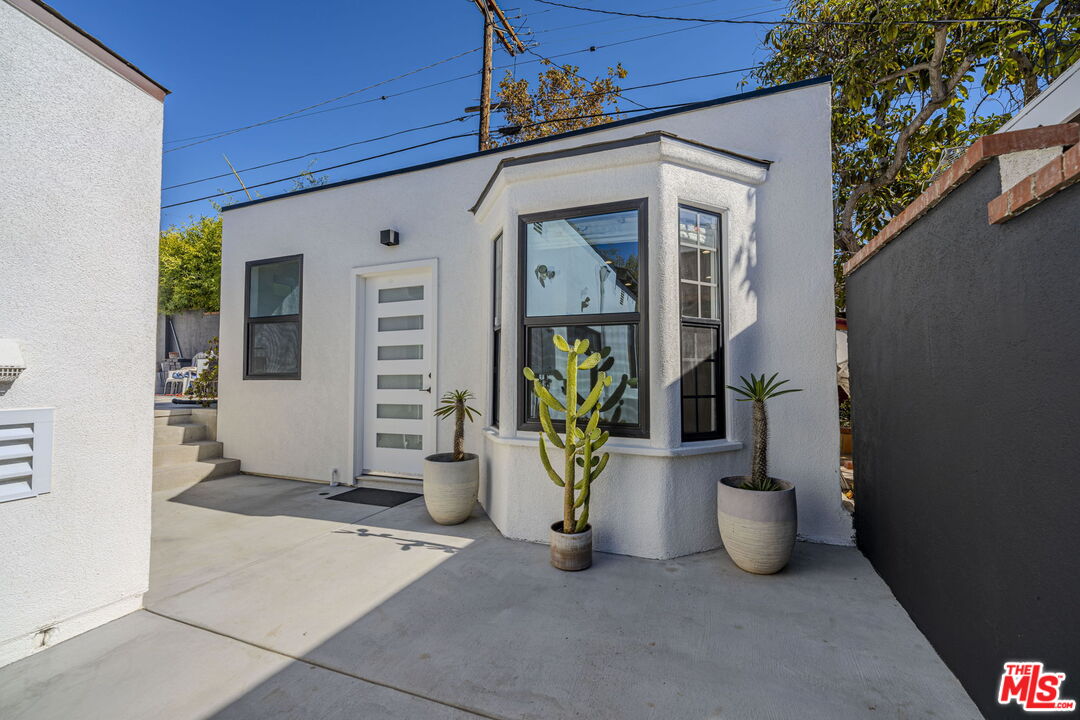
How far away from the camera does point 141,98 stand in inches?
102

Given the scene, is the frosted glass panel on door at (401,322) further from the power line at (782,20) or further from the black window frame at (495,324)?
the power line at (782,20)

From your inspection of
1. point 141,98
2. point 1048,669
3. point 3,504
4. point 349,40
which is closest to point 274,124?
point 349,40

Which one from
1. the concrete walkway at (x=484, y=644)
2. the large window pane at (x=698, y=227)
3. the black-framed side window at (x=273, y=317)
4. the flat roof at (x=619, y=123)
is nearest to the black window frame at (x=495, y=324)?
the flat roof at (x=619, y=123)

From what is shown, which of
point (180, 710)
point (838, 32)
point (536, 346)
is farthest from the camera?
point (838, 32)

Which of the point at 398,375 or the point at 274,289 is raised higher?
the point at 274,289

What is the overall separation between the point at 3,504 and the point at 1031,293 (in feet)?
13.7

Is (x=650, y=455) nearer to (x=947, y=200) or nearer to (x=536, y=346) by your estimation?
(x=536, y=346)

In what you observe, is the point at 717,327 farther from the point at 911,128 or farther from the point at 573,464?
the point at 911,128

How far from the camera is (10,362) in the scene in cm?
202

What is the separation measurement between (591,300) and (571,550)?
6.12 feet

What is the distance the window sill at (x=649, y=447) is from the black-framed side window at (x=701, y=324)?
0.29ft

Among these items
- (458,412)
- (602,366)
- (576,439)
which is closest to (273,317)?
(458,412)

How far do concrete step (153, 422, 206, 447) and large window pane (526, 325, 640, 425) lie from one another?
5.00 m

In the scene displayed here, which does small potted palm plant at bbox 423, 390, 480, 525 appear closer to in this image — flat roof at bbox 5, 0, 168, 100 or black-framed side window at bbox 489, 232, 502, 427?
black-framed side window at bbox 489, 232, 502, 427
